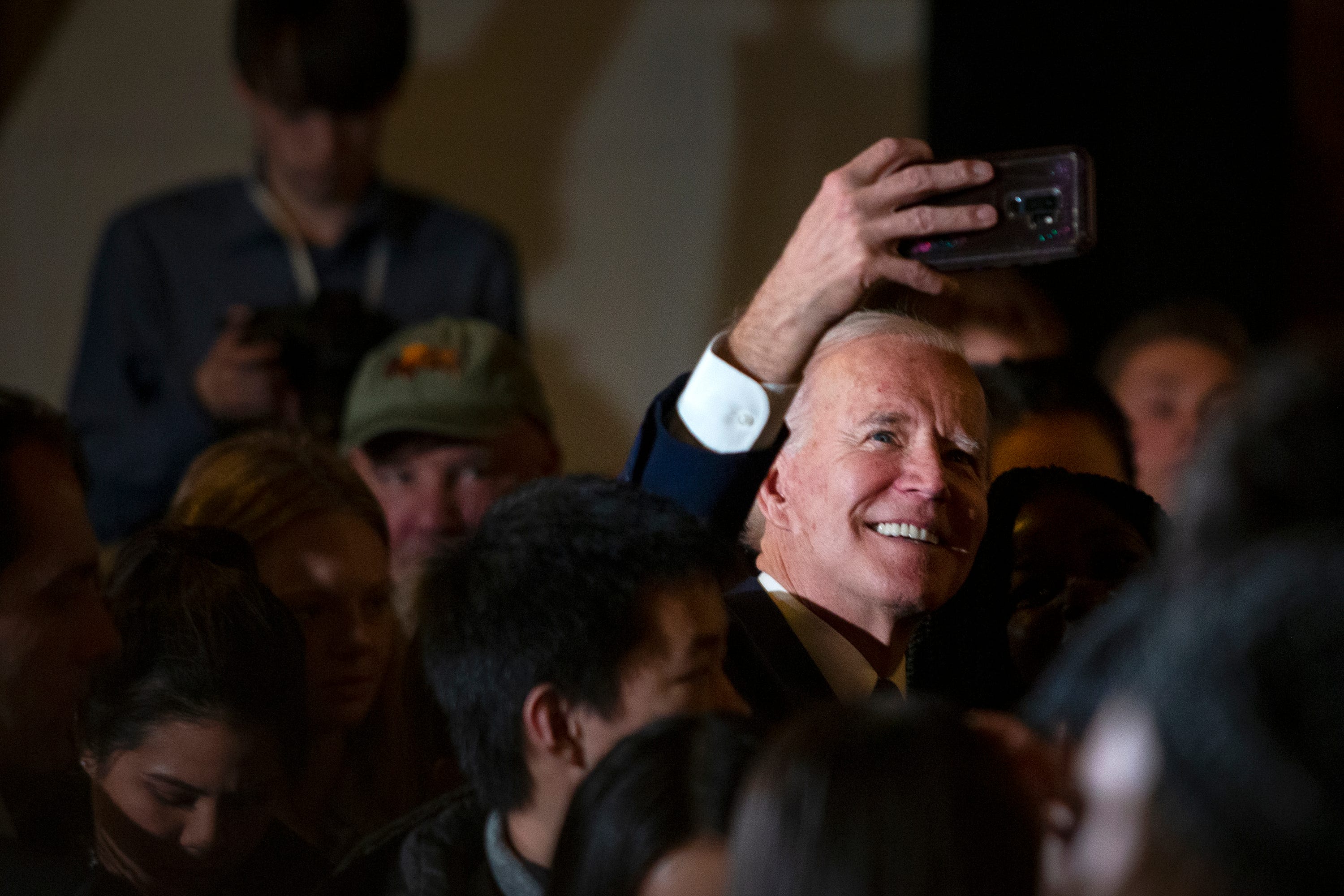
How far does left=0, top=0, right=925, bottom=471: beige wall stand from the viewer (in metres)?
2.86

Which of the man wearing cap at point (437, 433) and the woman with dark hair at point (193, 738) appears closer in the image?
the woman with dark hair at point (193, 738)

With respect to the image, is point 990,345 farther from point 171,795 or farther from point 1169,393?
point 171,795

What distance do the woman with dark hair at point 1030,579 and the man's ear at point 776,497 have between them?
15 centimetres

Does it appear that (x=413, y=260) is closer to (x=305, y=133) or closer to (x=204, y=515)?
(x=305, y=133)

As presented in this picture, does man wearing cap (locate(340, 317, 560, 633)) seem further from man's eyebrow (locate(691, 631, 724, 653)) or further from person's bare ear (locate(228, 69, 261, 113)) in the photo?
man's eyebrow (locate(691, 631, 724, 653))

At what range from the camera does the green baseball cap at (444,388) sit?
5.97ft

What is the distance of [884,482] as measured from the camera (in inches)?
46.6

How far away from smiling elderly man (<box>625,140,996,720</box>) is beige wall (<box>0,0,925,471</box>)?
5.29 feet

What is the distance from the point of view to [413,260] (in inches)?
95.8

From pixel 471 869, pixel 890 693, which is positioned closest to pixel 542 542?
pixel 471 869

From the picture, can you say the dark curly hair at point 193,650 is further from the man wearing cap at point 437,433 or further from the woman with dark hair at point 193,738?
the man wearing cap at point 437,433

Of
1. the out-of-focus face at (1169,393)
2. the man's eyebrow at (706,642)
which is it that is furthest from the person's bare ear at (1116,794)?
the out-of-focus face at (1169,393)

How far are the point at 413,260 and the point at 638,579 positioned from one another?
62.3 inches

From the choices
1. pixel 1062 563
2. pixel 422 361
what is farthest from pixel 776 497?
pixel 422 361
